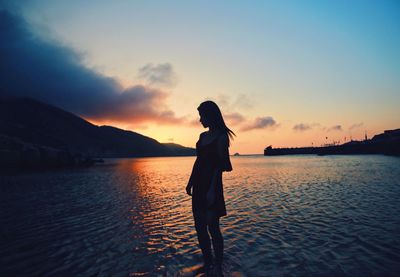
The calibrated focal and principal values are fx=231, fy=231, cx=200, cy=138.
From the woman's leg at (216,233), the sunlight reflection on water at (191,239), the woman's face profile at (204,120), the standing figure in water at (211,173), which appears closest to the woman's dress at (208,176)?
the standing figure in water at (211,173)

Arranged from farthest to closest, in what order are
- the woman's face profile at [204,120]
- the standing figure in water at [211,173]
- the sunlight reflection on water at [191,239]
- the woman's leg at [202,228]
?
the sunlight reflection on water at [191,239] → the woman's face profile at [204,120] → the woman's leg at [202,228] → the standing figure in water at [211,173]

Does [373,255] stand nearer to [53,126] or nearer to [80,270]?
[80,270]

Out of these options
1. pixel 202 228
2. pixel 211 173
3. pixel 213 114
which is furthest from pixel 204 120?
pixel 202 228

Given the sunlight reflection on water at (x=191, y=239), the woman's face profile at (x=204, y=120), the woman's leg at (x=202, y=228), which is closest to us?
the woman's leg at (x=202, y=228)

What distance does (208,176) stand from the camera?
4105mm

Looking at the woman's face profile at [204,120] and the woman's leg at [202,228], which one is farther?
the woman's face profile at [204,120]

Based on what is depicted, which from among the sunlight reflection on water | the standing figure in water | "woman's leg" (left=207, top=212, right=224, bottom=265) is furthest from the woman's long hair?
the sunlight reflection on water

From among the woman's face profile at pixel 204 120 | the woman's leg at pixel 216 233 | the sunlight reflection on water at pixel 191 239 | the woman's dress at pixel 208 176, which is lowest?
the sunlight reflection on water at pixel 191 239

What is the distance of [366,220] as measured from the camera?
27.2 feet

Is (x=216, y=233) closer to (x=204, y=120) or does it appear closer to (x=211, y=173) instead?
(x=211, y=173)

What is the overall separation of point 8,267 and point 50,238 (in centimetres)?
227

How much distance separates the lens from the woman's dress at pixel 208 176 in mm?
4047

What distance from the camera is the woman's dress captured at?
159 inches

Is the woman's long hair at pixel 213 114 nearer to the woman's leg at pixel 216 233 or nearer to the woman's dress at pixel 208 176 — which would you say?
the woman's dress at pixel 208 176
